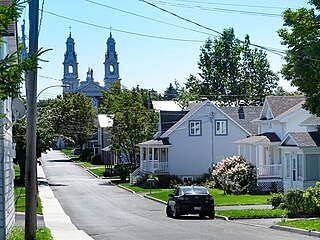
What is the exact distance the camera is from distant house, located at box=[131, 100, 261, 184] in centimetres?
6388

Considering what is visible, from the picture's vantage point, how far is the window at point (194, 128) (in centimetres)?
6419

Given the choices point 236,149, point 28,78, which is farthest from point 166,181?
point 28,78

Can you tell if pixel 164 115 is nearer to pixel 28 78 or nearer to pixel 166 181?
pixel 166 181

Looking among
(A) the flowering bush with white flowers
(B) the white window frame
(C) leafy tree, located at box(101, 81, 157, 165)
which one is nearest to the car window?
(A) the flowering bush with white flowers

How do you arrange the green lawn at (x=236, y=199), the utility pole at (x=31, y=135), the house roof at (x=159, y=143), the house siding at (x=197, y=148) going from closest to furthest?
1. the utility pole at (x=31, y=135)
2. the green lawn at (x=236, y=199)
3. the house roof at (x=159, y=143)
4. the house siding at (x=197, y=148)

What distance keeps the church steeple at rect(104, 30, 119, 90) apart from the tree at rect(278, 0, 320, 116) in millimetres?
150474

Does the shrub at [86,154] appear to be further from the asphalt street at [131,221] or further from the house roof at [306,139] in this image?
the house roof at [306,139]

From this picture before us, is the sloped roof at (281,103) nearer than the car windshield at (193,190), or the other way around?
the car windshield at (193,190)

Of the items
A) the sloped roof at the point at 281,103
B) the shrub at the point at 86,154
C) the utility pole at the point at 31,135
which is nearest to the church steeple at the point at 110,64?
the shrub at the point at 86,154

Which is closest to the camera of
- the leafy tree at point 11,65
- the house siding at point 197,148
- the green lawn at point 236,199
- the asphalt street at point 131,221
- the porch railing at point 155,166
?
the leafy tree at point 11,65

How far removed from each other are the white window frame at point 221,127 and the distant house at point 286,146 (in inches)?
206

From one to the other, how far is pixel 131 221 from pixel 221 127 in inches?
1345

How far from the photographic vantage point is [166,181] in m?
62.2

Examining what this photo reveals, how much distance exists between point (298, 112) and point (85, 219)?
69.8 ft
